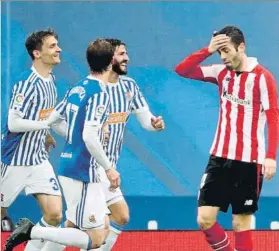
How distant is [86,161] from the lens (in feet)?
26.8

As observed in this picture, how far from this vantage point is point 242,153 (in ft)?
27.9

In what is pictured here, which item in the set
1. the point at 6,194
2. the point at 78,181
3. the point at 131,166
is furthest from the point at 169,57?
the point at 78,181

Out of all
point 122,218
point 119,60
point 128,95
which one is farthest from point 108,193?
point 119,60

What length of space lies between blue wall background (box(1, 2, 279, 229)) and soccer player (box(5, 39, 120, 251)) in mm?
3314

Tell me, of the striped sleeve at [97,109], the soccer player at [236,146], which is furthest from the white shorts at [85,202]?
the soccer player at [236,146]

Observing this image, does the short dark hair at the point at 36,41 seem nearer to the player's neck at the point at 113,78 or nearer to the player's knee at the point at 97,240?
the player's neck at the point at 113,78

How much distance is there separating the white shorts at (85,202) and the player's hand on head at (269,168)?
1.01m

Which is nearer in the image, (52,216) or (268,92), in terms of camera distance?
(268,92)

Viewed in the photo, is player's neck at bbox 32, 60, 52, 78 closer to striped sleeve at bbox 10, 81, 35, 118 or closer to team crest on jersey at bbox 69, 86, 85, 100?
striped sleeve at bbox 10, 81, 35, 118

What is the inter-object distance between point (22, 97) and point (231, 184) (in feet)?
5.17

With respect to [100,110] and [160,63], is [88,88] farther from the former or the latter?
[160,63]

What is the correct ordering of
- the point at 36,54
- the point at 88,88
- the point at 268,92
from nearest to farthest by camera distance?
1. the point at 88,88
2. the point at 268,92
3. the point at 36,54

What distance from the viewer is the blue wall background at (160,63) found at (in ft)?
38.0

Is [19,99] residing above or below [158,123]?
above
